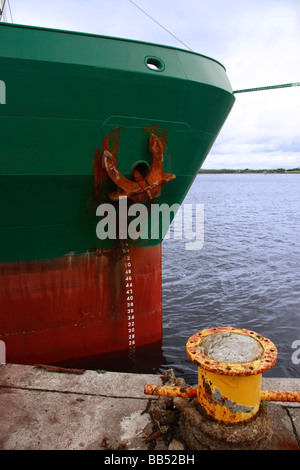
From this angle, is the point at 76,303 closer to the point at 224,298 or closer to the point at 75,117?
the point at 75,117

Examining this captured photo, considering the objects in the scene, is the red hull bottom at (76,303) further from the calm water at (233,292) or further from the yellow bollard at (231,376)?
the yellow bollard at (231,376)

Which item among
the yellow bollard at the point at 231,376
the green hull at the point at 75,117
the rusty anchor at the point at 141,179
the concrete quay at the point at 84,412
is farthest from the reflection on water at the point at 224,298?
the yellow bollard at the point at 231,376

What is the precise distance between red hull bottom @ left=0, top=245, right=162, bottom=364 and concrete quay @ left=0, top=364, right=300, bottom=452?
756 mm

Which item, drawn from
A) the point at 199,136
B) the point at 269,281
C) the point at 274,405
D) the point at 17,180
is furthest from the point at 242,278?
the point at 17,180

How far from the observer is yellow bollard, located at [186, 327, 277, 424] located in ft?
8.10

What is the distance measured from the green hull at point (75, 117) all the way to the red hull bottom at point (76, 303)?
29 centimetres

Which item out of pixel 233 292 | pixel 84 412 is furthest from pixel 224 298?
pixel 84 412

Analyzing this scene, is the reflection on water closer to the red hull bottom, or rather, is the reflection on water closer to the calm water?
the calm water

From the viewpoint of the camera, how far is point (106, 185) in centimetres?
442

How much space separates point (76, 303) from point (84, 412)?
1834 millimetres

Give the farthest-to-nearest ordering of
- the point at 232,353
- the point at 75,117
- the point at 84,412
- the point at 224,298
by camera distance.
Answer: the point at 224,298
the point at 75,117
the point at 84,412
the point at 232,353

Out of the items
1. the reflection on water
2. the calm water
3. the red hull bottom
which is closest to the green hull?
the red hull bottom

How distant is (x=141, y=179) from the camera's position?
4453mm

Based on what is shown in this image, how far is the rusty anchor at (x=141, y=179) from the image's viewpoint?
4230 mm
